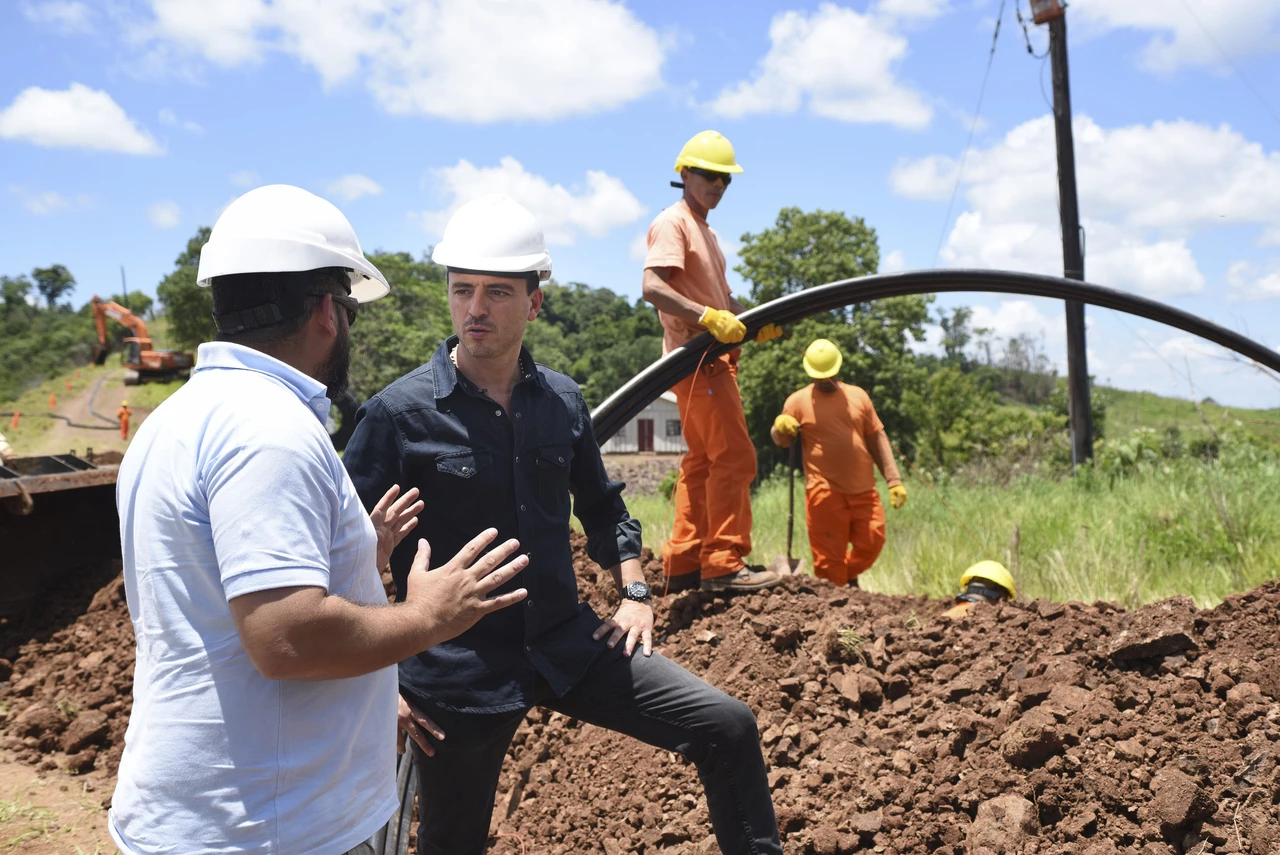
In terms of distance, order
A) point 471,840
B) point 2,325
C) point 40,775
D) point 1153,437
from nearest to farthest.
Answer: point 471,840
point 40,775
point 1153,437
point 2,325

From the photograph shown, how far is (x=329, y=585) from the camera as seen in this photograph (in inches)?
66.2

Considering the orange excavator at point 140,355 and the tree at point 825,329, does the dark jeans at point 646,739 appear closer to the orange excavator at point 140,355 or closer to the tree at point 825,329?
the tree at point 825,329

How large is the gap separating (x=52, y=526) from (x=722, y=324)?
5.11 m

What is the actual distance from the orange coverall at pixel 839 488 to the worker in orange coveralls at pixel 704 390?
1851 millimetres

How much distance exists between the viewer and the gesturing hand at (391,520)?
2.23 meters

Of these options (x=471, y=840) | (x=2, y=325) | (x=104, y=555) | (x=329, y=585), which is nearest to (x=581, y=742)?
(x=471, y=840)

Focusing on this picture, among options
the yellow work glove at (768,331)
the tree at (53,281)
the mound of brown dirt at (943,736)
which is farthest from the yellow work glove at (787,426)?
the tree at (53,281)

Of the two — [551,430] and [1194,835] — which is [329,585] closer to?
[551,430]

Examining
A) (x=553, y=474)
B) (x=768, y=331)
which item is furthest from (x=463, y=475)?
(x=768, y=331)

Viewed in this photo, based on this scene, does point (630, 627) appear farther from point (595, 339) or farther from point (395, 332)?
point (595, 339)

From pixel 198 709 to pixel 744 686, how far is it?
319 centimetres

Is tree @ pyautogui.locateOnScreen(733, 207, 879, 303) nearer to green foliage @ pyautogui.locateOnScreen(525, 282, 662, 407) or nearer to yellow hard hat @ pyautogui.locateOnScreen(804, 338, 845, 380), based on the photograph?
green foliage @ pyautogui.locateOnScreen(525, 282, 662, 407)

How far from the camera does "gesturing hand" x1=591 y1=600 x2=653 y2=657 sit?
2771 mm

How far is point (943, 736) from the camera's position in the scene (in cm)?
379
